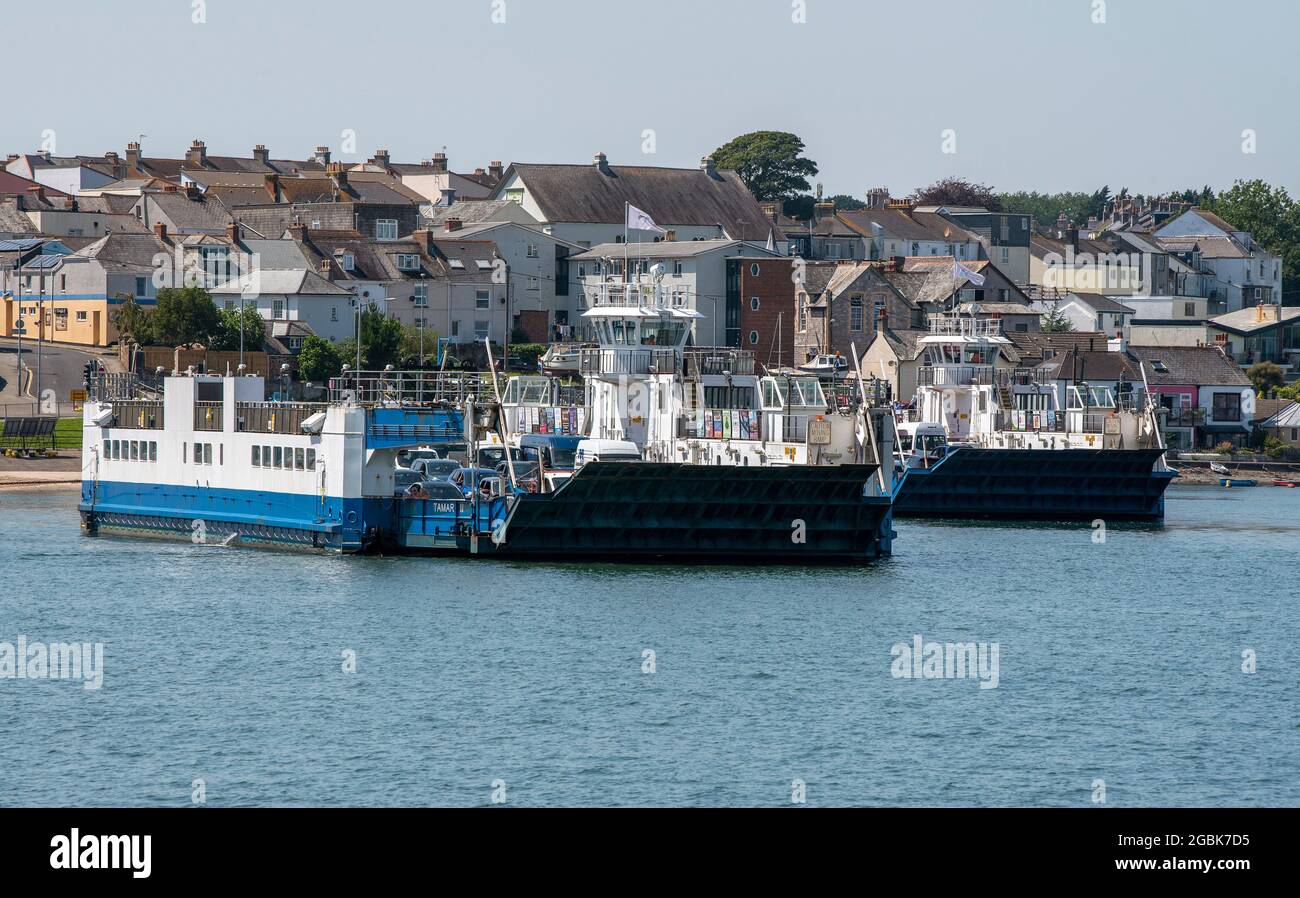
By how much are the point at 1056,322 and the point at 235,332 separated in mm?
56166

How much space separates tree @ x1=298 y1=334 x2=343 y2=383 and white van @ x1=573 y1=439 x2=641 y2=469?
147 feet

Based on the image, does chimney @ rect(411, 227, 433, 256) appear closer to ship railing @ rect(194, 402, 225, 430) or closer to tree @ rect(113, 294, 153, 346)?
tree @ rect(113, 294, 153, 346)

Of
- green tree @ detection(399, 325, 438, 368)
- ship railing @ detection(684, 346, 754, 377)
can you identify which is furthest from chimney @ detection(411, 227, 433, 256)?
ship railing @ detection(684, 346, 754, 377)

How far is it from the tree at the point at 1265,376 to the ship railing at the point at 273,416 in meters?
86.1

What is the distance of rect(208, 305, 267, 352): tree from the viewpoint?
330 ft

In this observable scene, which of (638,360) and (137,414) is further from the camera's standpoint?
(137,414)

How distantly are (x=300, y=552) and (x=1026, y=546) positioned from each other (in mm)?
25789

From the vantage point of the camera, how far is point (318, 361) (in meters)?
98.4

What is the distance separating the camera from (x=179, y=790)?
93.7 feet

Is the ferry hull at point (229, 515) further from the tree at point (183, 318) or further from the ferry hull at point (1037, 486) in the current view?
the tree at point (183, 318)

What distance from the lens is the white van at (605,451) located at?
54250 mm

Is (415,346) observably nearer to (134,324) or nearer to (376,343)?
(376,343)

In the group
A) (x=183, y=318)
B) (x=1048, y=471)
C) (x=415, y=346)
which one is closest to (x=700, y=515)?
(x=1048, y=471)
